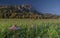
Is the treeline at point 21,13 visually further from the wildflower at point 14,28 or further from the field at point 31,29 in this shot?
the wildflower at point 14,28

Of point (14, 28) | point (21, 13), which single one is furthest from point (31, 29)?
point (21, 13)

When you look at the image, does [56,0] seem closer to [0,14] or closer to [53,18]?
[53,18]

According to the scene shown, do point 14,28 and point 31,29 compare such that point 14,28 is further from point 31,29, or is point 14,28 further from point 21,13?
point 21,13

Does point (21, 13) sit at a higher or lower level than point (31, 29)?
higher

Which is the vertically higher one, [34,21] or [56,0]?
[56,0]

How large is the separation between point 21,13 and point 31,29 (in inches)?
Answer: 14.3

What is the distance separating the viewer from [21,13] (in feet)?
10.8

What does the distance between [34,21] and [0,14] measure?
483 mm

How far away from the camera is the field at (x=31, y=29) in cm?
294

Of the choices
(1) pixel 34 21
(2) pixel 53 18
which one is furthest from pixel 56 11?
(1) pixel 34 21

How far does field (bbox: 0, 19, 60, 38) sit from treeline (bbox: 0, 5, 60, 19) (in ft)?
0.26

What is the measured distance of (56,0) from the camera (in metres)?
3.30

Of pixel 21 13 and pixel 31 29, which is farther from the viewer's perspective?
pixel 21 13

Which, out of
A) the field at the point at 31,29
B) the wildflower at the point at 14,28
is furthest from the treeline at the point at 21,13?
the wildflower at the point at 14,28
